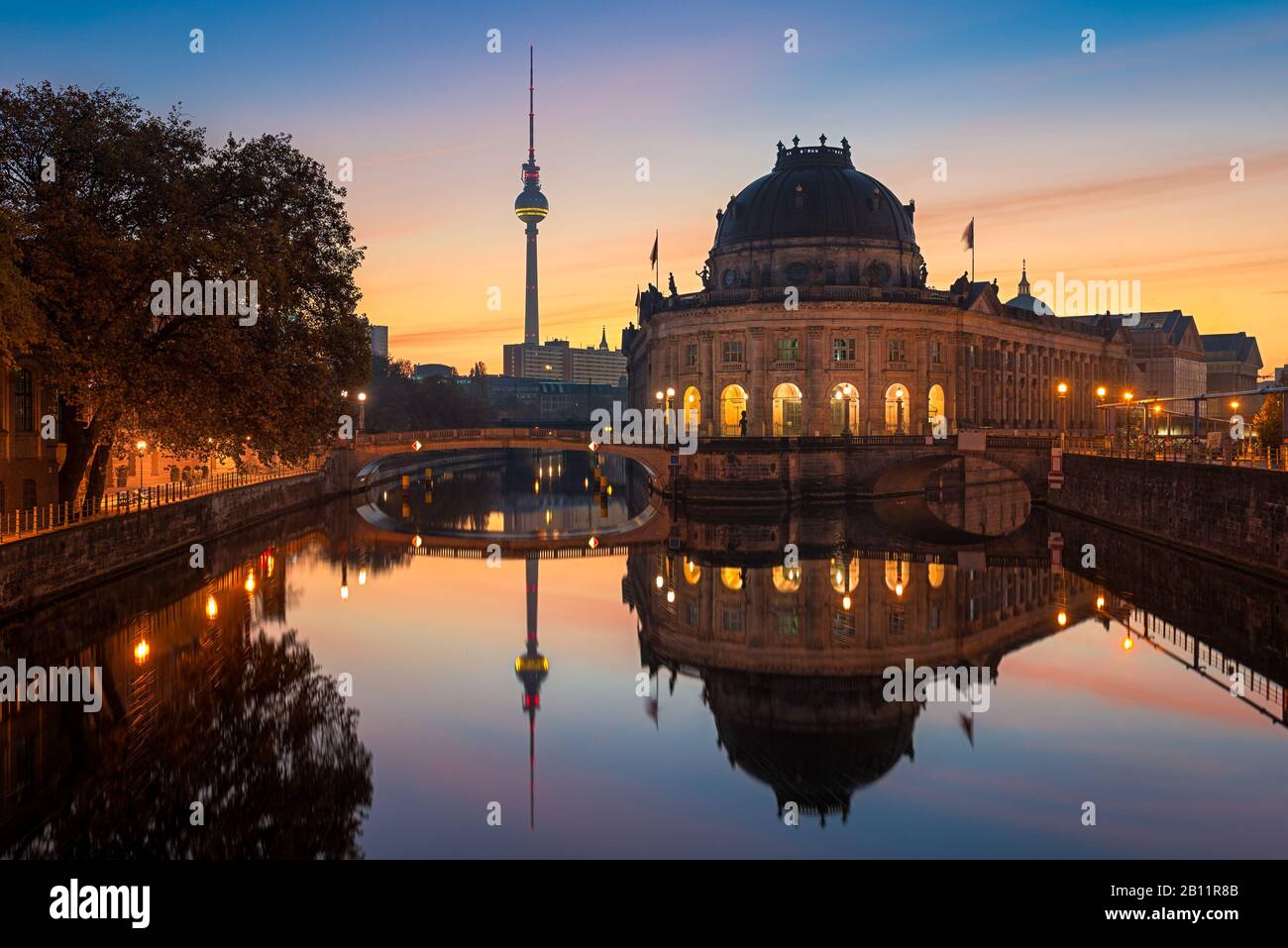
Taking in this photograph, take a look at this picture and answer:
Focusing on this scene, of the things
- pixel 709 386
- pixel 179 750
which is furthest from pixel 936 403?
pixel 179 750

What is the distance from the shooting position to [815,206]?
104 meters

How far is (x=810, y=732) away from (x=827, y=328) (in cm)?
7295

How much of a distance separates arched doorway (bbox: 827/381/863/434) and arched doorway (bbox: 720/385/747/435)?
795cm

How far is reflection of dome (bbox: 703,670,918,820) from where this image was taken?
1889 centimetres

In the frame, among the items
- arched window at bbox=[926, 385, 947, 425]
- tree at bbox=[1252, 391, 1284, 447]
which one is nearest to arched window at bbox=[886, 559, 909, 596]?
tree at bbox=[1252, 391, 1284, 447]

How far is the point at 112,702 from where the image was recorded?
2378cm

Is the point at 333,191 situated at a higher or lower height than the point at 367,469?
higher

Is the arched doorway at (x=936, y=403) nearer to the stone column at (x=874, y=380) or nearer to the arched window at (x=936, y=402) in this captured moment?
the arched window at (x=936, y=402)

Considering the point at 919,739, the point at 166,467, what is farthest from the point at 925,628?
the point at 166,467

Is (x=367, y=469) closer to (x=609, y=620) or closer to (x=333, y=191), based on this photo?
(x=333, y=191)

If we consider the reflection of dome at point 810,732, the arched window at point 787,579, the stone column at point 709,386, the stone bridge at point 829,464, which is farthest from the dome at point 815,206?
the reflection of dome at point 810,732

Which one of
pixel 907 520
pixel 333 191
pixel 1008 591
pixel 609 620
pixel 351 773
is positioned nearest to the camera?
pixel 351 773

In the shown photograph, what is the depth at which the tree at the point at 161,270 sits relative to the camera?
3516 centimetres
